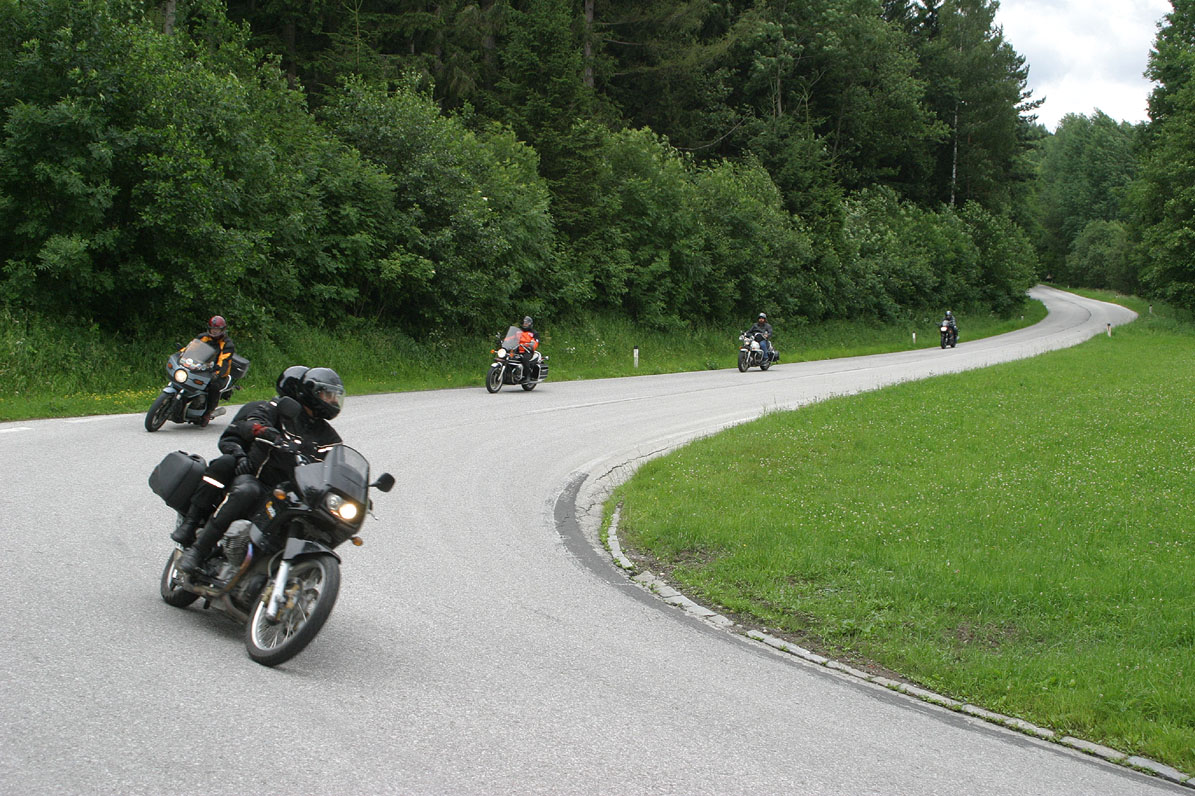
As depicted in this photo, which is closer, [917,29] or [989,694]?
[989,694]

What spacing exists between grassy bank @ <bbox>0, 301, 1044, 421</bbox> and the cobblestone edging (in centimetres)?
1090

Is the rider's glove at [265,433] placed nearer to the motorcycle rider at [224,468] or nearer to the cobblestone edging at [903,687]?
the motorcycle rider at [224,468]

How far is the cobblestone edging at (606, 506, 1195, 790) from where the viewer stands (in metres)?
4.93

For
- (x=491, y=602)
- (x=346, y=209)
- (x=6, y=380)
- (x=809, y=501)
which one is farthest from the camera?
(x=346, y=209)

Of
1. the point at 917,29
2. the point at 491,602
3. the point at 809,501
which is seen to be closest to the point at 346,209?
the point at 809,501

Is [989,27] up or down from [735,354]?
up

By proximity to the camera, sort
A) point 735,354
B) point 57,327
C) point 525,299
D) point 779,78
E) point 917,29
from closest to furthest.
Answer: point 57,327
point 525,299
point 735,354
point 779,78
point 917,29

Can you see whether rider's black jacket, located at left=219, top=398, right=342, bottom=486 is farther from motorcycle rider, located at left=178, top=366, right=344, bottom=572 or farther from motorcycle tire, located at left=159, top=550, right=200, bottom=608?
motorcycle tire, located at left=159, top=550, right=200, bottom=608

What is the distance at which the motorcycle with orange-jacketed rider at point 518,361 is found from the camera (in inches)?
846

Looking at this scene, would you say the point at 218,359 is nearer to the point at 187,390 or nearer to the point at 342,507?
the point at 187,390

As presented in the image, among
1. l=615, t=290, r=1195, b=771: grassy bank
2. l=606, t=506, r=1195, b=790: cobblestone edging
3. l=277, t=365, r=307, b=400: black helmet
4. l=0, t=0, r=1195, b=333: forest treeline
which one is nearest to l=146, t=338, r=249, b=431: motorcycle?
l=0, t=0, r=1195, b=333: forest treeline

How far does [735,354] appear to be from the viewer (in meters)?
36.6

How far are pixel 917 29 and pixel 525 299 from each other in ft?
198

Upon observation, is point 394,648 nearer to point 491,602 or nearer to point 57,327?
point 491,602
